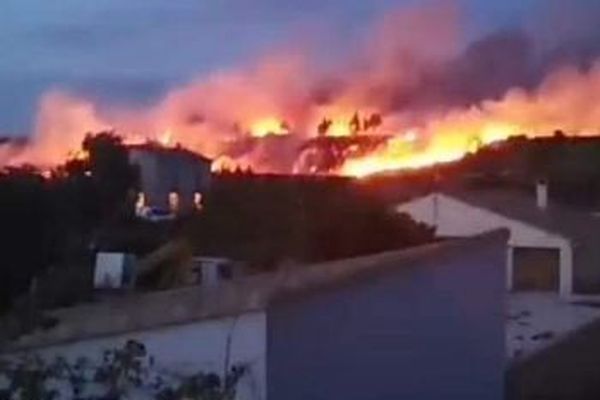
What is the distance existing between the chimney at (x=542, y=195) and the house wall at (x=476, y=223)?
1.98 metres

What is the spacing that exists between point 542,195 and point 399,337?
26.6 metres

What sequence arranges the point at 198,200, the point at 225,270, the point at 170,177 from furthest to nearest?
the point at 170,177, the point at 198,200, the point at 225,270

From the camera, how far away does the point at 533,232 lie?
35.2 meters

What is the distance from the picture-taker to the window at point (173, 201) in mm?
35444

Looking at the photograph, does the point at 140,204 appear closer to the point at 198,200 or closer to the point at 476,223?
the point at 198,200

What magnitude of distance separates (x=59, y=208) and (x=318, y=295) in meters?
9.63

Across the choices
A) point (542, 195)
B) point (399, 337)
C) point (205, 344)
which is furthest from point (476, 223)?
point (205, 344)

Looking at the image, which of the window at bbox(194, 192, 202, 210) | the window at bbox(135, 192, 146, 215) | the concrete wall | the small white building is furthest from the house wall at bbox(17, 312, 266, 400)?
the small white building

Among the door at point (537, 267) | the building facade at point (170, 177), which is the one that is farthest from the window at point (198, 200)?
the door at point (537, 267)

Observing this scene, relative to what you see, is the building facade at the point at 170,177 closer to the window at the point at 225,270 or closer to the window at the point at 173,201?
the window at the point at 173,201

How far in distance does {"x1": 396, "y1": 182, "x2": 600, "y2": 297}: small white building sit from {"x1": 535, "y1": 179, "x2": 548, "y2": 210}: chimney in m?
0.22

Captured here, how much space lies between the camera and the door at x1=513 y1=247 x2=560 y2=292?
34875 millimetres

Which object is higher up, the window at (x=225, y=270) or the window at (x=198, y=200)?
the window at (x=198, y=200)

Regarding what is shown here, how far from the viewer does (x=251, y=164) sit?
137 feet
